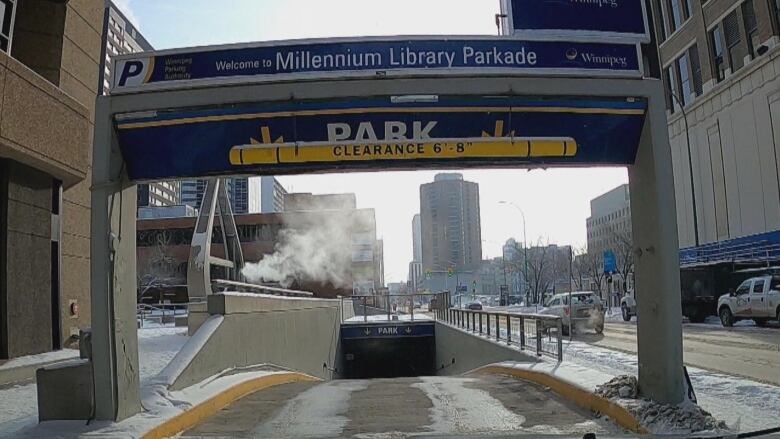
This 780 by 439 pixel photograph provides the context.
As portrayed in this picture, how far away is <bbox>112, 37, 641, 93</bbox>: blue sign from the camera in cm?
622

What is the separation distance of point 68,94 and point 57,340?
461cm

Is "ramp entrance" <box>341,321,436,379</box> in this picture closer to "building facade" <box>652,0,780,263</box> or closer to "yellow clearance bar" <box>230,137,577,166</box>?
"building facade" <box>652,0,780,263</box>

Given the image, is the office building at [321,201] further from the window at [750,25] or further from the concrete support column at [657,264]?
the concrete support column at [657,264]

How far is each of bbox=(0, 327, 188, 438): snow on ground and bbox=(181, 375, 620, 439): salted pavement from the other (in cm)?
128

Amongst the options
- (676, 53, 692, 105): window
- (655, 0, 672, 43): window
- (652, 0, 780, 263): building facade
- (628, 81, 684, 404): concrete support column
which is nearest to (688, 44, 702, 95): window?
(652, 0, 780, 263): building facade

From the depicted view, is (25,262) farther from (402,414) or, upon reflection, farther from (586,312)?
(586,312)

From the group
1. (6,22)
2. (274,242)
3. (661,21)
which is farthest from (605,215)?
(6,22)

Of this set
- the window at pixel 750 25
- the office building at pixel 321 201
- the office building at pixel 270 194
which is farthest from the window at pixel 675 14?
the office building at pixel 270 194

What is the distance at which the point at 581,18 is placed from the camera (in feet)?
21.4

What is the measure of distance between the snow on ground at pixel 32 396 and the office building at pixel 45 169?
95cm

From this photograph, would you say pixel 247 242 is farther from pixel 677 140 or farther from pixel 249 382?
pixel 249 382

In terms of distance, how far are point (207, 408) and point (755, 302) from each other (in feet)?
66.6

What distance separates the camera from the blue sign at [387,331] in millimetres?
29156

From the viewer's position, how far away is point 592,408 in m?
6.66
